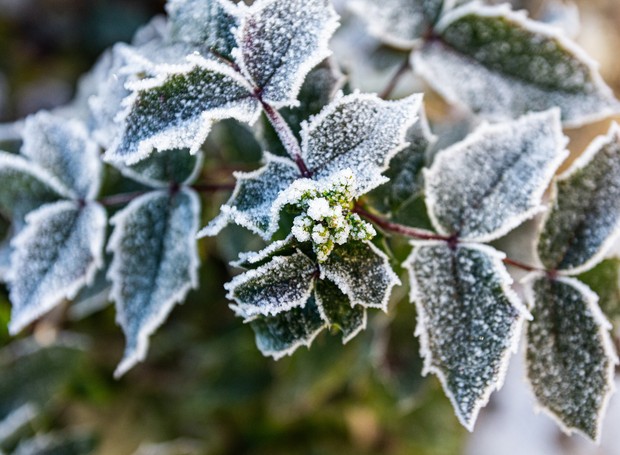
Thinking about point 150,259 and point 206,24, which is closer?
point 206,24

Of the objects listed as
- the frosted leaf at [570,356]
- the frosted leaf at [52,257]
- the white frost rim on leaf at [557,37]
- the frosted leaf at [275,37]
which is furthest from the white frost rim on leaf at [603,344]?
the frosted leaf at [52,257]

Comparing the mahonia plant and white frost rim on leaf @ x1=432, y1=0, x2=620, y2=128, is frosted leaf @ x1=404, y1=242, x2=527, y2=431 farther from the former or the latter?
white frost rim on leaf @ x1=432, y1=0, x2=620, y2=128

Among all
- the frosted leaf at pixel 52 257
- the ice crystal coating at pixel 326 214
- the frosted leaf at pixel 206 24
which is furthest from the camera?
the frosted leaf at pixel 52 257

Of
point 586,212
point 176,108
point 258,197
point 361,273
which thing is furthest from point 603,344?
point 176,108

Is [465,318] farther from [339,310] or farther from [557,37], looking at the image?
[557,37]

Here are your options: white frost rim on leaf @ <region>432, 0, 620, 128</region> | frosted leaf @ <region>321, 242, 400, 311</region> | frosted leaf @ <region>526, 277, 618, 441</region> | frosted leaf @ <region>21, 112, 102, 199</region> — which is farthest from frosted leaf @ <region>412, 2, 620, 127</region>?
frosted leaf @ <region>21, 112, 102, 199</region>

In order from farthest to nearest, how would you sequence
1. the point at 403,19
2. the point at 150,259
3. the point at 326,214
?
the point at 403,19 → the point at 150,259 → the point at 326,214

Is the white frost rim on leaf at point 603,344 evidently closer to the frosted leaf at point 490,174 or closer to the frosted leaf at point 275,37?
the frosted leaf at point 490,174

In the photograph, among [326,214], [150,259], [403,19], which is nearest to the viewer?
[326,214]
